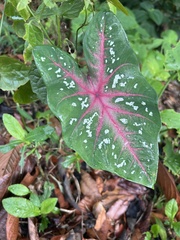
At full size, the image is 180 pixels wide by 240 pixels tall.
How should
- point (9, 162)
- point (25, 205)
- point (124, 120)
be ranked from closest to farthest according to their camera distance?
1. point (124, 120)
2. point (25, 205)
3. point (9, 162)

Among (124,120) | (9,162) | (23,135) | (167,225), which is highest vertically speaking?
(124,120)

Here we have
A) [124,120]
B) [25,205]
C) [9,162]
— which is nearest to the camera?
[124,120]

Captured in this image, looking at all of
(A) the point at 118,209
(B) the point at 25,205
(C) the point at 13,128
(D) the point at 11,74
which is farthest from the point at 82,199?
(D) the point at 11,74

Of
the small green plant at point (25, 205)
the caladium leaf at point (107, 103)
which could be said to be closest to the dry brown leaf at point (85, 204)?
the small green plant at point (25, 205)

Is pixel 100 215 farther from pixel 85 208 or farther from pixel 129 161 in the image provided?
pixel 129 161

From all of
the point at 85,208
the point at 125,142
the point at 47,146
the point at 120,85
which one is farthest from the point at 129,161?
the point at 47,146

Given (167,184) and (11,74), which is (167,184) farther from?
(11,74)
